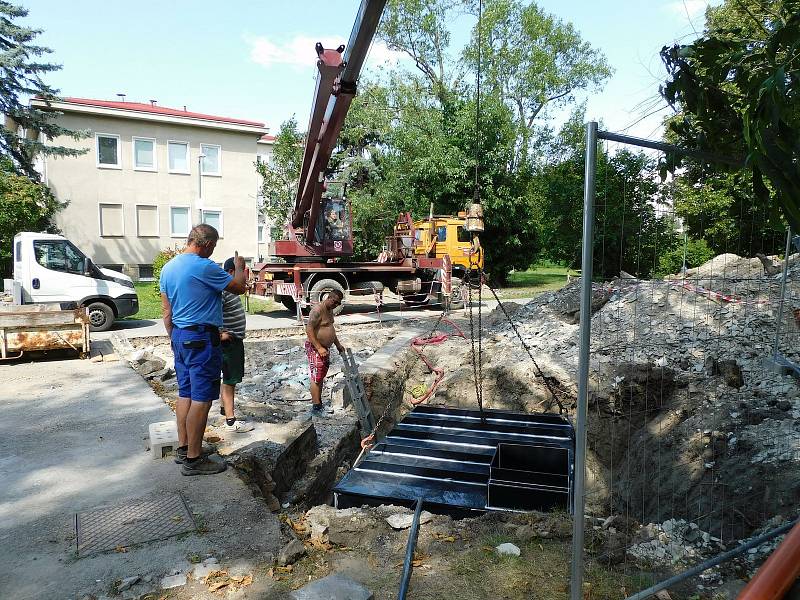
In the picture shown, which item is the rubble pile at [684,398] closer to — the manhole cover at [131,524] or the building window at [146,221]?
the manhole cover at [131,524]

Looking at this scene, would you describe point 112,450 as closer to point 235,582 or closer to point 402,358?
point 235,582

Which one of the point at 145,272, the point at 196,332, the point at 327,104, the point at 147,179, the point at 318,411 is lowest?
the point at 318,411

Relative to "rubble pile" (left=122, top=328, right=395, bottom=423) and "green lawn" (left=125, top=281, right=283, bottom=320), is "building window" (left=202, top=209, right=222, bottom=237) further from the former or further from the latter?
"rubble pile" (left=122, top=328, right=395, bottom=423)

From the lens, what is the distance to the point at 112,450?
444 centimetres

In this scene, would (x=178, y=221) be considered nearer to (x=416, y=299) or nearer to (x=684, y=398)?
(x=416, y=299)

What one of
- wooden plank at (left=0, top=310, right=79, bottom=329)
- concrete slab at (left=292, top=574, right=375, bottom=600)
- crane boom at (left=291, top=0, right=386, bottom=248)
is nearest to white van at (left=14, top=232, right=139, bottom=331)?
wooden plank at (left=0, top=310, right=79, bottom=329)

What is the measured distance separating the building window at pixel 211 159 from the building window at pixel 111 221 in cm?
382

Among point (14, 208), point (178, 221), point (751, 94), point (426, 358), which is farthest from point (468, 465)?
point (178, 221)

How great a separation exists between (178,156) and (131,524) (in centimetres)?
2253

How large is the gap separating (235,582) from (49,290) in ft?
33.8

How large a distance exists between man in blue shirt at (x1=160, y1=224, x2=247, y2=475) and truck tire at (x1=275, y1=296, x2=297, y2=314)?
372 inches

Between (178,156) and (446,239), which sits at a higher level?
(178,156)

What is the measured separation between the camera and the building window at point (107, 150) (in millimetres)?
21578

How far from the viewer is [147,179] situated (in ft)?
73.7
